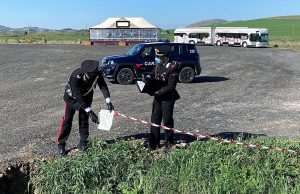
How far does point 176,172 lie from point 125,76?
38.7ft

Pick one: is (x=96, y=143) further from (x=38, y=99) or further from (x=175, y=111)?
(x=38, y=99)

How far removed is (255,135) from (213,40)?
2118 inches

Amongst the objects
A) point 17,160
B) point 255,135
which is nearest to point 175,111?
point 255,135

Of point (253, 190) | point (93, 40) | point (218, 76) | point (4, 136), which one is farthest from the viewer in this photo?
point (93, 40)

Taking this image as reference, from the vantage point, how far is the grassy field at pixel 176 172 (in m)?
5.77

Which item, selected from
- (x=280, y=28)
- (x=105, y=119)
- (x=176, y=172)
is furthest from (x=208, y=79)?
(x=280, y=28)

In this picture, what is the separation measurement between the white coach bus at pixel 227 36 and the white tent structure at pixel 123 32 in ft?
17.7

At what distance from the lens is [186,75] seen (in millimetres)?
18188

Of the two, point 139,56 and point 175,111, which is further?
point 139,56

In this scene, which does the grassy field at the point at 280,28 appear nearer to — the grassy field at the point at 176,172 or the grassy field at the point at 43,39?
the grassy field at the point at 43,39

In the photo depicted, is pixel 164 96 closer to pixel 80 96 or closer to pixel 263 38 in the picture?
pixel 80 96

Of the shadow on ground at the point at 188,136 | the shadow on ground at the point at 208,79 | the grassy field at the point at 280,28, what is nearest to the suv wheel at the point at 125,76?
the shadow on ground at the point at 208,79

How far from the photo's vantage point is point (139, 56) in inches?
689

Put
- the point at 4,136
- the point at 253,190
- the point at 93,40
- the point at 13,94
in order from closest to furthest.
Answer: the point at 253,190 < the point at 4,136 < the point at 13,94 < the point at 93,40
